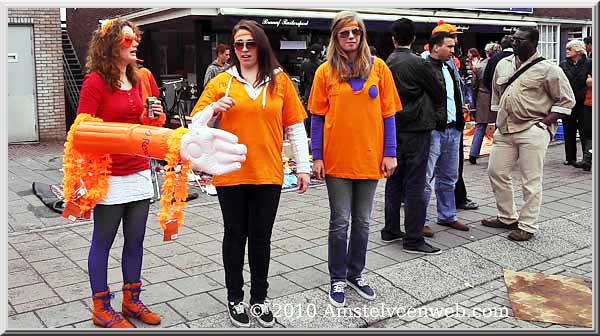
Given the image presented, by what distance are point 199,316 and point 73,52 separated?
14.1 m

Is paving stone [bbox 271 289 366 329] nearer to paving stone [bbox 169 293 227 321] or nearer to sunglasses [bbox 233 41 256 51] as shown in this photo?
paving stone [bbox 169 293 227 321]

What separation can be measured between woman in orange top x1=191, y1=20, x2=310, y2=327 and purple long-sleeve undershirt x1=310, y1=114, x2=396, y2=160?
39 cm

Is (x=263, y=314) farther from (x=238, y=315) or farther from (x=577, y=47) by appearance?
(x=577, y=47)

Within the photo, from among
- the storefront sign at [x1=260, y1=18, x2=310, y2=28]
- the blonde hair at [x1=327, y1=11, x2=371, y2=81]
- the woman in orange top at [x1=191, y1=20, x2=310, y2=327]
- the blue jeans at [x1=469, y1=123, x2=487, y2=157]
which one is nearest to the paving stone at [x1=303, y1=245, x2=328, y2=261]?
the woman in orange top at [x1=191, y1=20, x2=310, y2=327]

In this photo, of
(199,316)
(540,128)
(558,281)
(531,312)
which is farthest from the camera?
(540,128)

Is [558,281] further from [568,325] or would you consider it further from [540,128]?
[540,128]

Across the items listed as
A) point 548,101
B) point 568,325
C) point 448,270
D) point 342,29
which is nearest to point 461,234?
point 448,270

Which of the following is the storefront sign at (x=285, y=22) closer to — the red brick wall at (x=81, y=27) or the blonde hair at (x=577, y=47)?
the blonde hair at (x=577, y=47)

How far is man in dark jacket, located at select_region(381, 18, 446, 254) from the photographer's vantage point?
5.28m

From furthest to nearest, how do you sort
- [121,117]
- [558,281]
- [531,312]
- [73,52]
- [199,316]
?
[73,52]
[558,281]
[531,312]
[199,316]
[121,117]

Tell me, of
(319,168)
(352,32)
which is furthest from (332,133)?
(352,32)

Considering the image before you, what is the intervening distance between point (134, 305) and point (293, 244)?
1.95m

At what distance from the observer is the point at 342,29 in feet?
13.8

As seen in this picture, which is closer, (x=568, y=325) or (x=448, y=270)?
(x=568, y=325)
